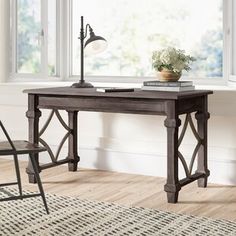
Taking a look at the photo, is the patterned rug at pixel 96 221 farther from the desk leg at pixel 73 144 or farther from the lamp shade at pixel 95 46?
the lamp shade at pixel 95 46

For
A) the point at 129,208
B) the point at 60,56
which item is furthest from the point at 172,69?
the point at 60,56

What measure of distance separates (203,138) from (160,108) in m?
0.54

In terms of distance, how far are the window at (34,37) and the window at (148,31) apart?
0.20m

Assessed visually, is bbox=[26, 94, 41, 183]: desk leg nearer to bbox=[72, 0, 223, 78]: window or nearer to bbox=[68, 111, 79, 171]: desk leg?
bbox=[68, 111, 79, 171]: desk leg

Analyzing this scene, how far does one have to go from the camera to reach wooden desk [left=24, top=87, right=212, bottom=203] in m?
3.72

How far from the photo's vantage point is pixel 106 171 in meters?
4.77

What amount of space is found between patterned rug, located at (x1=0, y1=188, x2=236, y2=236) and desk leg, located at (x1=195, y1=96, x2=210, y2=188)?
775 millimetres

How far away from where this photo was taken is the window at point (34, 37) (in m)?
5.29

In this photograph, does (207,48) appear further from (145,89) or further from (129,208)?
(129,208)

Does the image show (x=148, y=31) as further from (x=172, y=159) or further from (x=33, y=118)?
(x=172, y=159)

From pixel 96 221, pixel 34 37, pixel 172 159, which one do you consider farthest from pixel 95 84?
pixel 96 221

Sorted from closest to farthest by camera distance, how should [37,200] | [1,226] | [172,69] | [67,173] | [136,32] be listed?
[1,226]
[37,200]
[172,69]
[67,173]
[136,32]

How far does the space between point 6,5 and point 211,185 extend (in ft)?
8.31

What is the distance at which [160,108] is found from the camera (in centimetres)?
374
